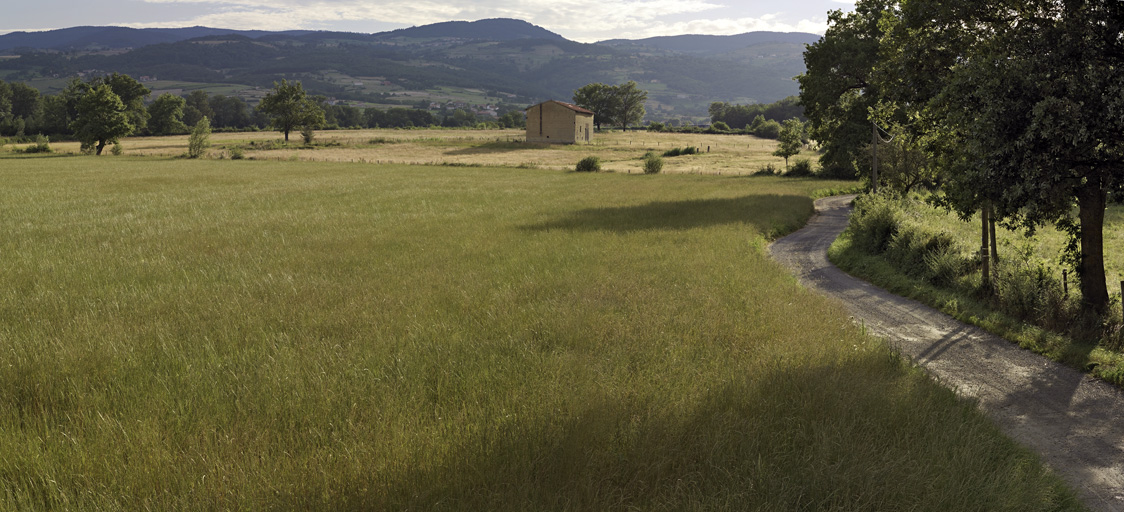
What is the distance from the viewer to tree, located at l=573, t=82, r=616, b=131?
6388 inches

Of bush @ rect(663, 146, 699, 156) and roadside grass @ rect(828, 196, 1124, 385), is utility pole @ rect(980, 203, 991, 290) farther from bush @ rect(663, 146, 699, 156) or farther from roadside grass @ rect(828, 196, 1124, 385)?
bush @ rect(663, 146, 699, 156)

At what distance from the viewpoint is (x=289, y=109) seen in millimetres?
116375

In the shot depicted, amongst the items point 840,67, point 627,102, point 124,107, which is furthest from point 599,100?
point 840,67

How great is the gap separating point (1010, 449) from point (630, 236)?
15.1 meters

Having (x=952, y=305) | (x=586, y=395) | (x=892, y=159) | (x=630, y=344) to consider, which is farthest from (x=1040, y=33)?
(x=892, y=159)

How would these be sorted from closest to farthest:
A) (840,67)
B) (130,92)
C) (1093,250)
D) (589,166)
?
(1093,250) → (840,67) → (589,166) → (130,92)

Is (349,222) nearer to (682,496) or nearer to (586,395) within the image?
(586,395)

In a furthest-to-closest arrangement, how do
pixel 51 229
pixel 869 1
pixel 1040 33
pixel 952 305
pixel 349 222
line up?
pixel 869 1, pixel 349 222, pixel 51 229, pixel 952 305, pixel 1040 33

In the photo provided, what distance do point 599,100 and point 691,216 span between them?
140 metres

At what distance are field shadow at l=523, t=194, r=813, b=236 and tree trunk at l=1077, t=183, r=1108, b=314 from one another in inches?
495

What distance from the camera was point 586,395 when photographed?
6.96m

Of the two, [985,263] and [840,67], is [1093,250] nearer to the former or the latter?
[985,263]

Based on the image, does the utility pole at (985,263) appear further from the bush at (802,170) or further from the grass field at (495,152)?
the grass field at (495,152)

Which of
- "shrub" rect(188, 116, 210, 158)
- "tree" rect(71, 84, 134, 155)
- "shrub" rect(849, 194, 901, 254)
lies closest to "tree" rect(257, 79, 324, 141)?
"shrub" rect(188, 116, 210, 158)
